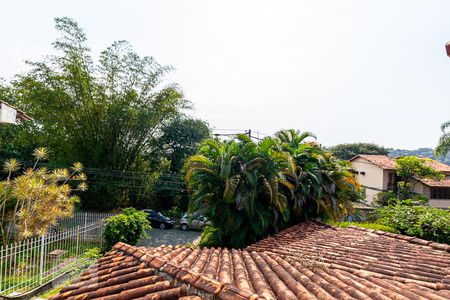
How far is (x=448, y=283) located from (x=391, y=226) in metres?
7.20

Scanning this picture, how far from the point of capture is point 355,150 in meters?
45.1

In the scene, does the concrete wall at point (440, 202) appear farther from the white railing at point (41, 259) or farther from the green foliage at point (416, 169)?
the white railing at point (41, 259)

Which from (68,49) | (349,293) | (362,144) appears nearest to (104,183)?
(68,49)

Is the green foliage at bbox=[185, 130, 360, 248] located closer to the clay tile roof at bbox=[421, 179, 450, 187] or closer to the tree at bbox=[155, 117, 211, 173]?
the tree at bbox=[155, 117, 211, 173]

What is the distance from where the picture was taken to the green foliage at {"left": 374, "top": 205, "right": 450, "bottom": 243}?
859 centimetres

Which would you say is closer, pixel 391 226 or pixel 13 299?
pixel 13 299

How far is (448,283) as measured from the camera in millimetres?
3990

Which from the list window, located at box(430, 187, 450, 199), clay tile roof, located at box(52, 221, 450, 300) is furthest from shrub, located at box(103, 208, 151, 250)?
window, located at box(430, 187, 450, 199)

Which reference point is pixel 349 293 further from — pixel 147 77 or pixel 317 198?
pixel 147 77

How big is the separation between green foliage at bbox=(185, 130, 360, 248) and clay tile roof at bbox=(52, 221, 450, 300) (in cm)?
327

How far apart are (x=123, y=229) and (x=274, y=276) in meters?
9.44

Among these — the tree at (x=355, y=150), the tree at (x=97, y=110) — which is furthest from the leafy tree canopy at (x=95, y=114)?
the tree at (x=355, y=150)

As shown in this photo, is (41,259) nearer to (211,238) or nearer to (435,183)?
(211,238)

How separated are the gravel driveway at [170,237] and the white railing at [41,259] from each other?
5.04 m
